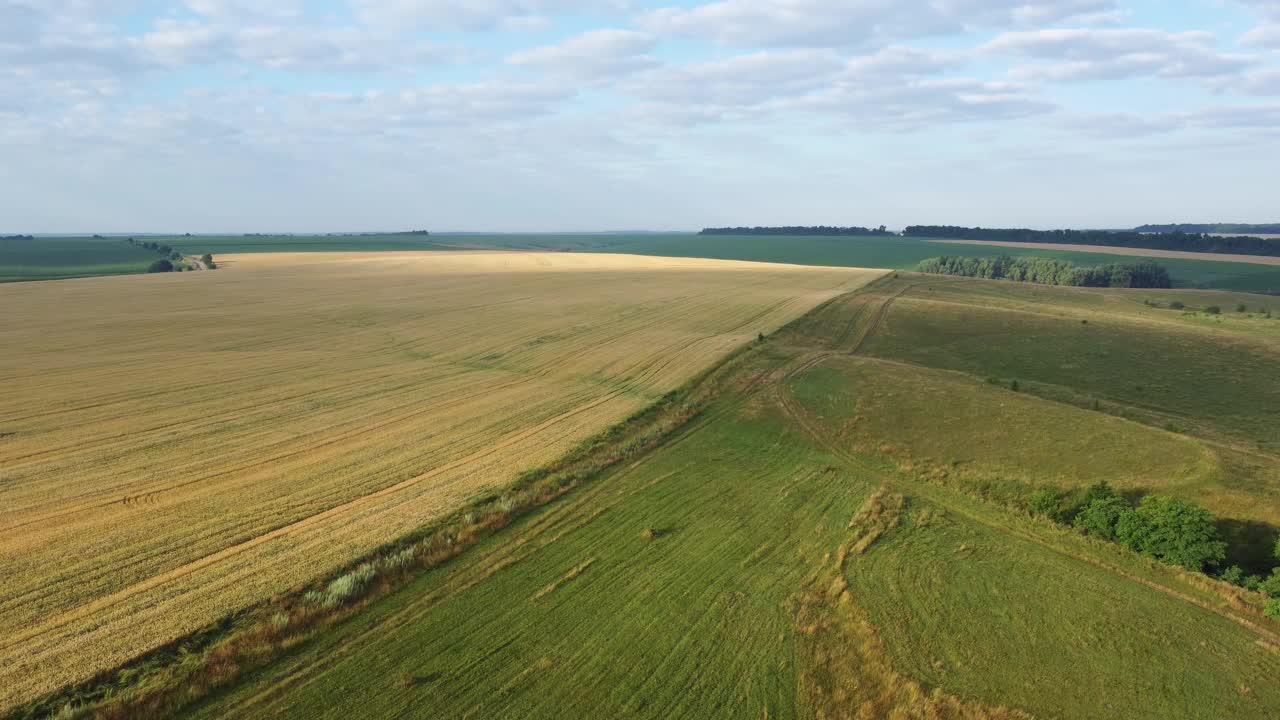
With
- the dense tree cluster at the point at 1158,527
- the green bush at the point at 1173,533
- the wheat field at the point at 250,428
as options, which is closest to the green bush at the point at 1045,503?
the dense tree cluster at the point at 1158,527

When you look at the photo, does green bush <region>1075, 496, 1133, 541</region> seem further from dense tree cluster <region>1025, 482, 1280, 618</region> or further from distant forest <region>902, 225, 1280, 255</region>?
distant forest <region>902, 225, 1280, 255</region>

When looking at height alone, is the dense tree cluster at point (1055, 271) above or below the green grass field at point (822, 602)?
above

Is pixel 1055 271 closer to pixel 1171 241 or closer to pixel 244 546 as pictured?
pixel 1171 241

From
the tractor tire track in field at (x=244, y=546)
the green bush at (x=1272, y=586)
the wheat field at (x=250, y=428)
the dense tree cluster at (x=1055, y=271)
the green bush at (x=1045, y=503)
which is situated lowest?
the green bush at (x=1272, y=586)

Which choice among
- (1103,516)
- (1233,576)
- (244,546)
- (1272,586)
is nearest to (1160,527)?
(1103,516)

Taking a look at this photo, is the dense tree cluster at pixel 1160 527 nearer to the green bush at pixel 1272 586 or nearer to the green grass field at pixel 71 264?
the green bush at pixel 1272 586

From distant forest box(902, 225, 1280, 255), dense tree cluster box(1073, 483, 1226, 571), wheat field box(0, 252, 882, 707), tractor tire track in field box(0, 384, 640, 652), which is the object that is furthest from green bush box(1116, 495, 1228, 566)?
distant forest box(902, 225, 1280, 255)
